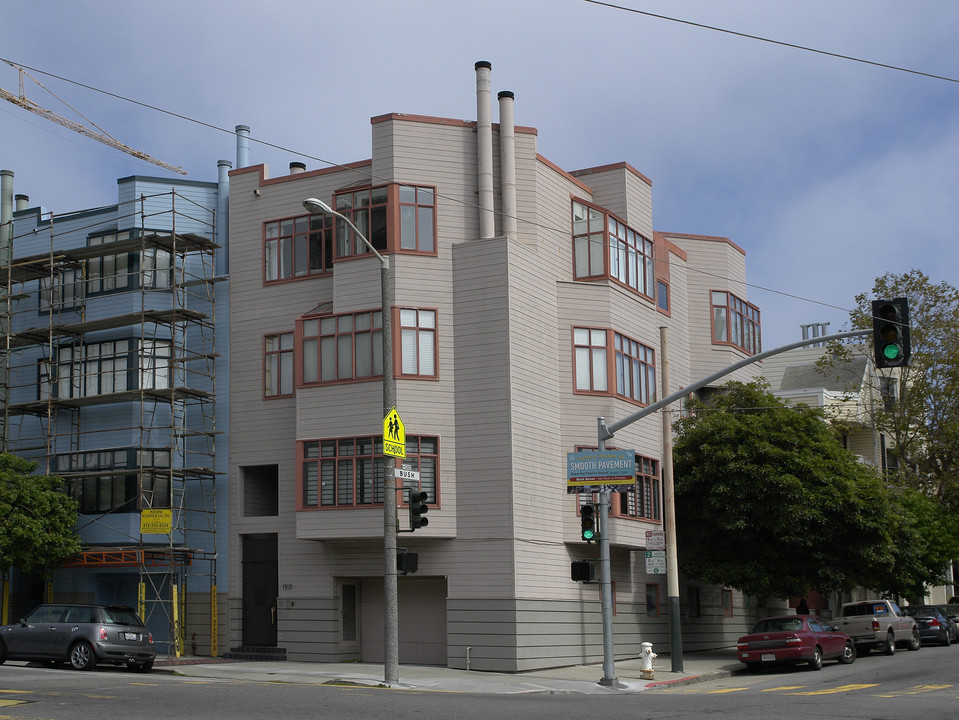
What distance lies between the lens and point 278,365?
32.9 meters

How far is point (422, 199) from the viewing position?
31031 millimetres

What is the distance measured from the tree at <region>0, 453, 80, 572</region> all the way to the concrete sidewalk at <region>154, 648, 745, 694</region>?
4.44 meters

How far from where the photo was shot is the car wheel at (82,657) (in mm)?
24703

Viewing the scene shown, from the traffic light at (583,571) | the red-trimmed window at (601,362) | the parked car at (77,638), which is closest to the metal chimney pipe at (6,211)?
the parked car at (77,638)

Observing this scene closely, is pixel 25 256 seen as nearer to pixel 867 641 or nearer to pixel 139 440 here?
pixel 139 440

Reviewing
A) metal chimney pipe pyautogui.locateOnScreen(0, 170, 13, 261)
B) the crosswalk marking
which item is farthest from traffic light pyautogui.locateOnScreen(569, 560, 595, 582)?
metal chimney pipe pyautogui.locateOnScreen(0, 170, 13, 261)

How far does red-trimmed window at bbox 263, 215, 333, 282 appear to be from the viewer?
32531 mm

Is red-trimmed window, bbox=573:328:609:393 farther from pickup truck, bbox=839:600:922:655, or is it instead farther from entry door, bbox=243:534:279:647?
pickup truck, bbox=839:600:922:655

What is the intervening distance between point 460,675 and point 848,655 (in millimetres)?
11370

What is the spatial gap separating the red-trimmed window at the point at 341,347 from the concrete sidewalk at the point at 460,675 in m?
7.62

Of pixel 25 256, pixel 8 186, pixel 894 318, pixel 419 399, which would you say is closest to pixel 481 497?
pixel 419 399

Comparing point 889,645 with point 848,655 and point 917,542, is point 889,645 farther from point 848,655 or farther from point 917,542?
point 848,655

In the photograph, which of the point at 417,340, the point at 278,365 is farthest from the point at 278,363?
the point at 417,340

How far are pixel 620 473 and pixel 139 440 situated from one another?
15.6m
